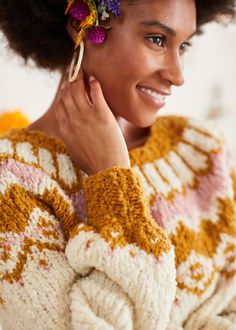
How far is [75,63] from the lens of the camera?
1.15 metres

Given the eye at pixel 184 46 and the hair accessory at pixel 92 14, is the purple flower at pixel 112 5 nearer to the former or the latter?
the hair accessory at pixel 92 14

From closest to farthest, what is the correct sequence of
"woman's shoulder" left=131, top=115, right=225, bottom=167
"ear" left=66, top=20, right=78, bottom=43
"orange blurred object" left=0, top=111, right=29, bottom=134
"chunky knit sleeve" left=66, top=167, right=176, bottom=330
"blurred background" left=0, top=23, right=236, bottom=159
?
"chunky knit sleeve" left=66, top=167, right=176, bottom=330 → "ear" left=66, top=20, right=78, bottom=43 → "woman's shoulder" left=131, top=115, right=225, bottom=167 → "orange blurred object" left=0, top=111, right=29, bottom=134 → "blurred background" left=0, top=23, right=236, bottom=159

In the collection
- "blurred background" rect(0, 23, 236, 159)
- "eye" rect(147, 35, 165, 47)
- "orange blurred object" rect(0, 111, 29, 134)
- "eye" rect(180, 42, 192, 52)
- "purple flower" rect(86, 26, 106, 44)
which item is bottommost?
"orange blurred object" rect(0, 111, 29, 134)

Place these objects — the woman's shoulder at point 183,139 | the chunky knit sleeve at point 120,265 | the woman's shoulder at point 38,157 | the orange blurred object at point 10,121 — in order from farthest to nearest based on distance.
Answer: the orange blurred object at point 10,121, the woman's shoulder at point 183,139, the woman's shoulder at point 38,157, the chunky knit sleeve at point 120,265

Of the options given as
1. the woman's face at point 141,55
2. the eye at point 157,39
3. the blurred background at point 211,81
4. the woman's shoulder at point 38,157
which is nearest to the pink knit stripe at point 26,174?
the woman's shoulder at point 38,157

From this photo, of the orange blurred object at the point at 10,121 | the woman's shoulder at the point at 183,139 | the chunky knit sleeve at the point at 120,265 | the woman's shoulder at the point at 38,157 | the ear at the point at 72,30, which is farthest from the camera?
the orange blurred object at the point at 10,121

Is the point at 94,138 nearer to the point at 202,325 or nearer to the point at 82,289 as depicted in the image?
the point at 82,289

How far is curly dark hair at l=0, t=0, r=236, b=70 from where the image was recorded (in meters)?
1.13

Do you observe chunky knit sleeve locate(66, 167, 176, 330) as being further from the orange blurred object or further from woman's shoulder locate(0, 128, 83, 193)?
the orange blurred object

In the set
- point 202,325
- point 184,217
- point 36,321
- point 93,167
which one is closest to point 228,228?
point 184,217

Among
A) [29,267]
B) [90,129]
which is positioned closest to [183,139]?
[90,129]

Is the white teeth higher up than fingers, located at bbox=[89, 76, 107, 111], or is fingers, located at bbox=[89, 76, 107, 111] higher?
the white teeth

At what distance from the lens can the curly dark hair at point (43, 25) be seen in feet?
3.71

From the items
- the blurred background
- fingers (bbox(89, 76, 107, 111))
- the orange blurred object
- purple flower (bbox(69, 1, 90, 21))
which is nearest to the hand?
fingers (bbox(89, 76, 107, 111))
